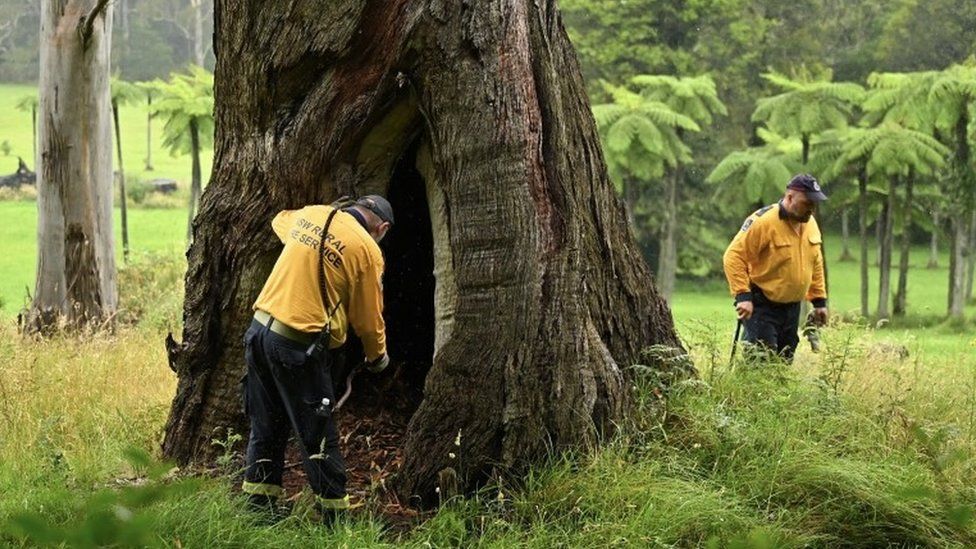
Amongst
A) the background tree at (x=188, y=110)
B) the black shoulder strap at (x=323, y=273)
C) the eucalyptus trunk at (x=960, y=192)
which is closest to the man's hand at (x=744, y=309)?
the black shoulder strap at (x=323, y=273)

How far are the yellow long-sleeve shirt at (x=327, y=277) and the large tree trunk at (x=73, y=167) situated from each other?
22.0 ft

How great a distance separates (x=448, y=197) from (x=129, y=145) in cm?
6028

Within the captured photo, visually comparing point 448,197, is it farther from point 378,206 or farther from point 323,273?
point 323,273

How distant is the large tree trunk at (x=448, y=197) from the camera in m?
5.92

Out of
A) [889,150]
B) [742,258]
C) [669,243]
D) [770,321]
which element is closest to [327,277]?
[742,258]

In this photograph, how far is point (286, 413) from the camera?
18.5ft

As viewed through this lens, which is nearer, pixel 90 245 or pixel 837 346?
pixel 837 346

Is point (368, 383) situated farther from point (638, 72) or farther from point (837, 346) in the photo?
point (638, 72)

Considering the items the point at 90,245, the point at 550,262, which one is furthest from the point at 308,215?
the point at 90,245

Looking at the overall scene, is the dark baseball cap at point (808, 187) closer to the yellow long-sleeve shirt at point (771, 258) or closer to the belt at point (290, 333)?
the yellow long-sleeve shirt at point (771, 258)

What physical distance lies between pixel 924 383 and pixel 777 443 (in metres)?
2.61

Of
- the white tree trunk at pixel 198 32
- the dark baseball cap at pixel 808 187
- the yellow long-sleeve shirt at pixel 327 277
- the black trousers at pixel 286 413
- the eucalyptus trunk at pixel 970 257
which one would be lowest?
the eucalyptus trunk at pixel 970 257

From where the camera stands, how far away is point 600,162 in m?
7.05

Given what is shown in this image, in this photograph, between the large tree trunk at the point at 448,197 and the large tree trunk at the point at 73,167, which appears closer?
the large tree trunk at the point at 448,197
